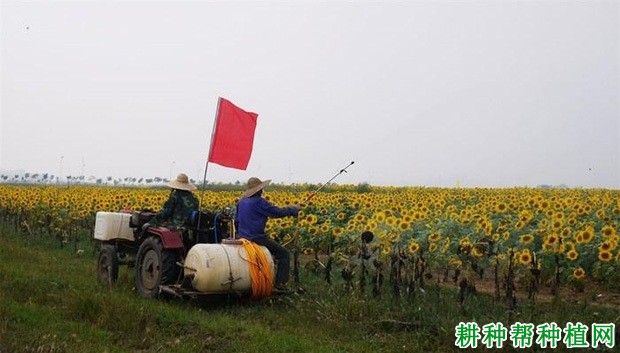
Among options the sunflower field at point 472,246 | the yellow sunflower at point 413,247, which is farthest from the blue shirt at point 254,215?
the yellow sunflower at point 413,247

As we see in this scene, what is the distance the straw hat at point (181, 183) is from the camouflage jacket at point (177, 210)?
2.5 inches

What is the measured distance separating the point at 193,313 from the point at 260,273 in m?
0.88

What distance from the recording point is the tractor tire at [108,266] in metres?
8.45

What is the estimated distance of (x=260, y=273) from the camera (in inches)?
Answer: 281

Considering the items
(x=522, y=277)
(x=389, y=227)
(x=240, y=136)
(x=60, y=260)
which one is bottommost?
(x=60, y=260)

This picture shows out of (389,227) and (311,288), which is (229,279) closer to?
(311,288)

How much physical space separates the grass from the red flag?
1825 mm

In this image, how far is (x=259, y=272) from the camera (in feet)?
23.4

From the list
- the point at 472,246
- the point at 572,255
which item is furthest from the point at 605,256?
the point at 472,246

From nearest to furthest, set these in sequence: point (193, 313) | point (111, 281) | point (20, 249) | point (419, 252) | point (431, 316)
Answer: point (431, 316)
point (193, 313)
point (419, 252)
point (111, 281)
point (20, 249)

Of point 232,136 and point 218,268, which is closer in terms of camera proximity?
point 218,268

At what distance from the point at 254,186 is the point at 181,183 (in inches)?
38.7

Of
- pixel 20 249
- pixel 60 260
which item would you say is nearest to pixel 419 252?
pixel 60 260

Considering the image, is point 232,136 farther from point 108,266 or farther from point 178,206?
point 108,266
